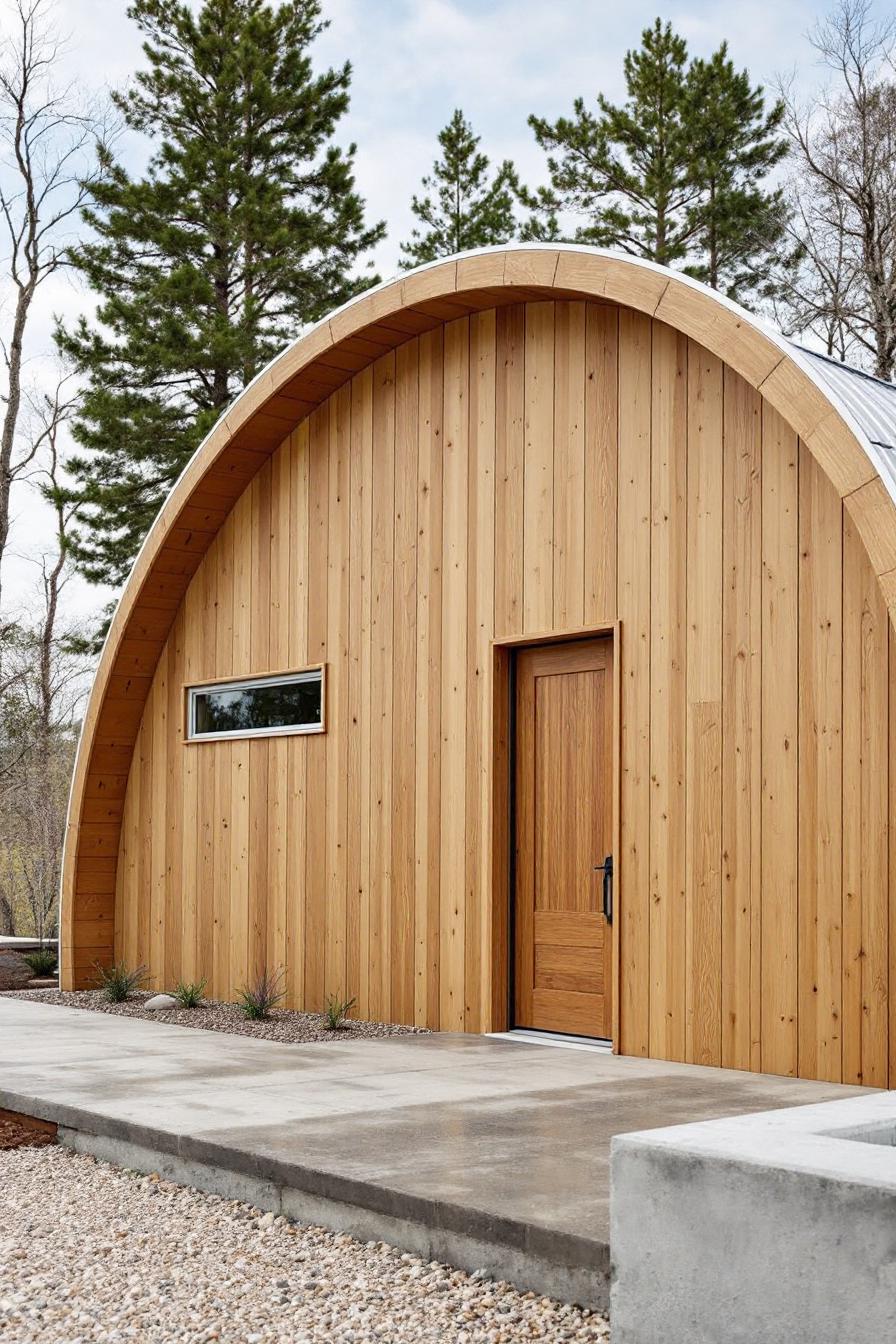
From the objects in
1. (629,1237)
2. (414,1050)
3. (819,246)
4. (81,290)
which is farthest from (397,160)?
(629,1237)

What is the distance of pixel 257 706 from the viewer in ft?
31.8

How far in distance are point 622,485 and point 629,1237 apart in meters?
4.75

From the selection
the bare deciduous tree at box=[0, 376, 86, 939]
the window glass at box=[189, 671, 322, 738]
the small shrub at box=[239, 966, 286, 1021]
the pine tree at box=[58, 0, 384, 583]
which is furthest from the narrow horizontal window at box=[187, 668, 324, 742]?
the pine tree at box=[58, 0, 384, 583]

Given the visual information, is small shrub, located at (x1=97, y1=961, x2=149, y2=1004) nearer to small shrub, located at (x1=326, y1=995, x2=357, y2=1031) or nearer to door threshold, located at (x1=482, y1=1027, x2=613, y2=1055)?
small shrub, located at (x1=326, y1=995, x2=357, y2=1031)

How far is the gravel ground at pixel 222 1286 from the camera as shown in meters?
3.36

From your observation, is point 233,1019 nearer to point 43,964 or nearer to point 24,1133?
point 24,1133

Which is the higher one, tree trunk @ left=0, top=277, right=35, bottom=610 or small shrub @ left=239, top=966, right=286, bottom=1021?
tree trunk @ left=0, top=277, right=35, bottom=610

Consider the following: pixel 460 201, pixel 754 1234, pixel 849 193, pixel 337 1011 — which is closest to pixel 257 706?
pixel 337 1011

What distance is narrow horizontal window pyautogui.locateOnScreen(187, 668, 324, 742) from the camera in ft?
30.3

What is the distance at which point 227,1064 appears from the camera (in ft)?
21.7

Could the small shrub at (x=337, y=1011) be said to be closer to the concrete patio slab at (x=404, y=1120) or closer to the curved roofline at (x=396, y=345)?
the concrete patio slab at (x=404, y=1120)

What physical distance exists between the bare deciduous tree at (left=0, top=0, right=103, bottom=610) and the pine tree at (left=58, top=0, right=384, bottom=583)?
0.46 metres

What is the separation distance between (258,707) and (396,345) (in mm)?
2619

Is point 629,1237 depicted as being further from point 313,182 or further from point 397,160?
point 397,160
